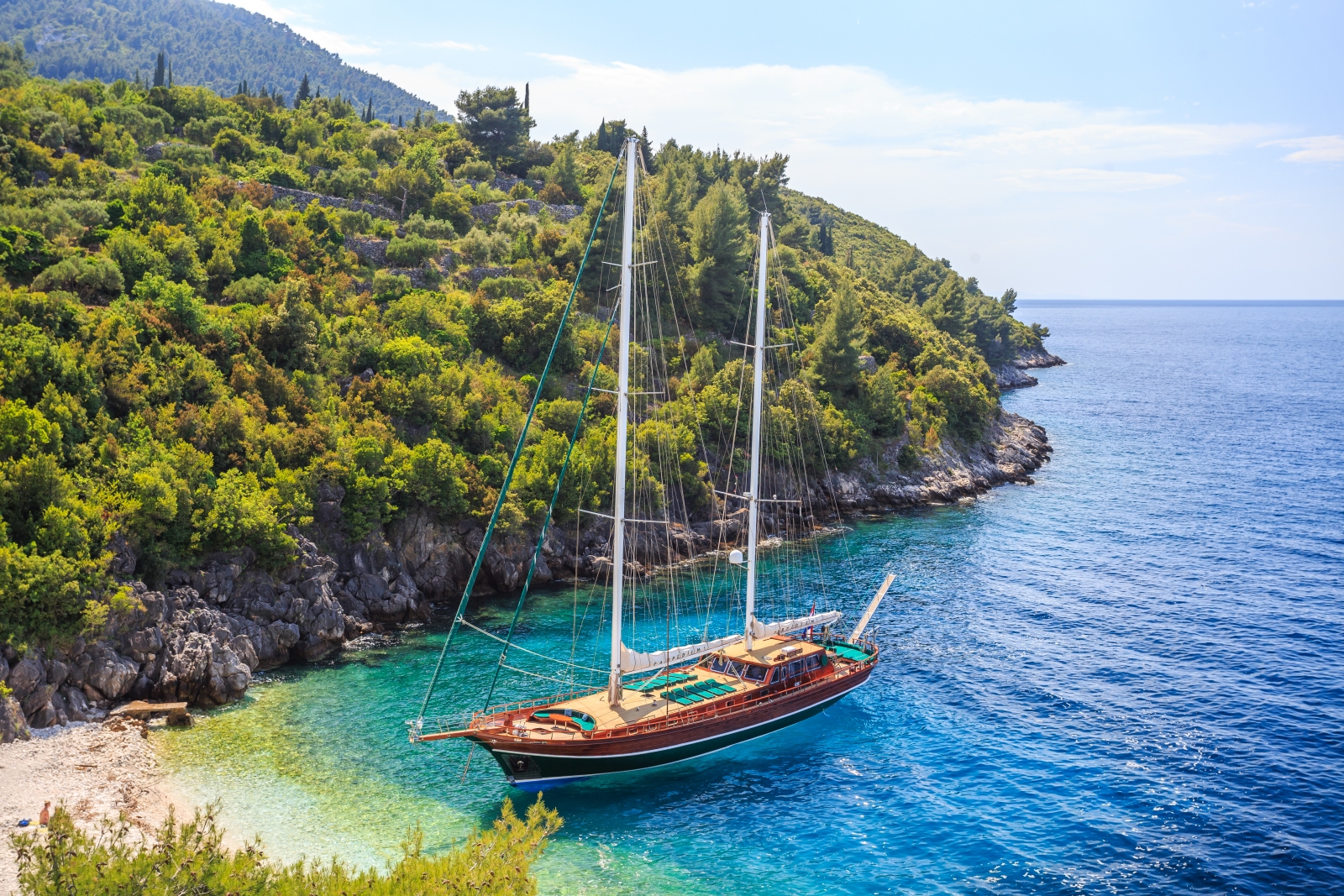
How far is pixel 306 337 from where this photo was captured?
52188mm

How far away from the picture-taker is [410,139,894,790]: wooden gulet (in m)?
29.6

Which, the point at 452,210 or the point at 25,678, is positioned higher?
the point at 452,210

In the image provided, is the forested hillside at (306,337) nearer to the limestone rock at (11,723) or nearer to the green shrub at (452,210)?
the green shrub at (452,210)

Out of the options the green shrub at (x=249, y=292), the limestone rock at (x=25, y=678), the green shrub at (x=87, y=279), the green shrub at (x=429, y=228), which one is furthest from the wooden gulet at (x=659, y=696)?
the green shrub at (x=429, y=228)

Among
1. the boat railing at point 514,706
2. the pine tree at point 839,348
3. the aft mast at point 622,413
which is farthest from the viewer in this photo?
the pine tree at point 839,348

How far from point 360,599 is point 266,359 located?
659 inches

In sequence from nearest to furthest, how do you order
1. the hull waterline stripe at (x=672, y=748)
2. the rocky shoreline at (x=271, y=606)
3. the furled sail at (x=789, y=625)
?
the hull waterline stripe at (x=672, y=748)
the rocky shoreline at (x=271, y=606)
the furled sail at (x=789, y=625)

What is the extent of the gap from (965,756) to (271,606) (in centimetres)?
3068

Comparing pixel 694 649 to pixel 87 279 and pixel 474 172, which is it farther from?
pixel 474 172

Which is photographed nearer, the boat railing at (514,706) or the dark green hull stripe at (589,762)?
the dark green hull stripe at (589,762)

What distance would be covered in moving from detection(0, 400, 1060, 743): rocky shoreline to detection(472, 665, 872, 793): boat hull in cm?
1373

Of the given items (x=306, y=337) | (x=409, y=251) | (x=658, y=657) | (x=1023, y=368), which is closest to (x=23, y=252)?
(x=306, y=337)

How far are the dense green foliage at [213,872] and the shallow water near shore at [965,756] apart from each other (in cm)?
918

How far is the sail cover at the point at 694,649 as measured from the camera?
106 feet
